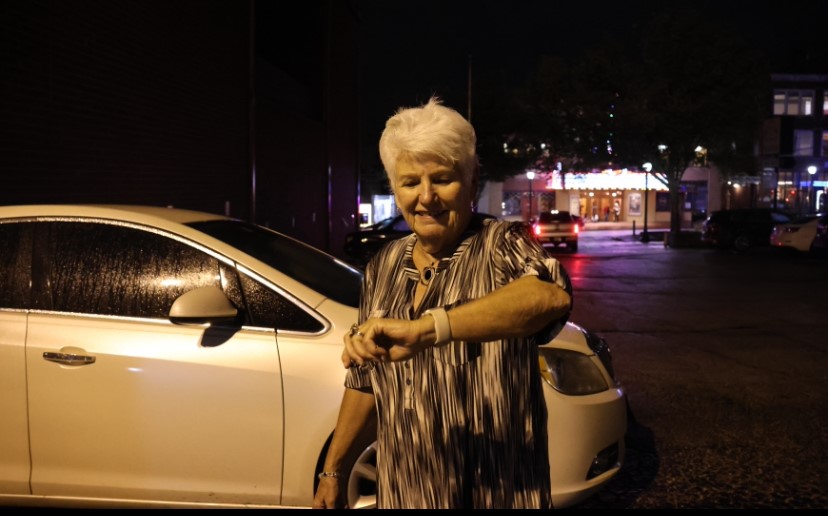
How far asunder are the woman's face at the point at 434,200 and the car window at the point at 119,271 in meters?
1.93

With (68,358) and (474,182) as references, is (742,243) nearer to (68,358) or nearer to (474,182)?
(68,358)

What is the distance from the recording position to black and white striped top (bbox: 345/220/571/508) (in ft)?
6.18

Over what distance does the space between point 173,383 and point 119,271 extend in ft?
2.25

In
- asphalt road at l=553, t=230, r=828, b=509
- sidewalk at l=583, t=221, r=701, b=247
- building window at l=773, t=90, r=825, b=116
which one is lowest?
asphalt road at l=553, t=230, r=828, b=509

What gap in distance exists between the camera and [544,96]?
38.3 m

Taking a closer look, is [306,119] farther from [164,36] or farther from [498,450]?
[498,450]

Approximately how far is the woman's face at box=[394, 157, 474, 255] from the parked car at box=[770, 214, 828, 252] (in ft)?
76.4

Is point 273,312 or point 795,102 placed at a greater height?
point 795,102

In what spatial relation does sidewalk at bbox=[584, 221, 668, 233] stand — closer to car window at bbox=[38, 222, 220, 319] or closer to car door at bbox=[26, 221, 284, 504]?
car window at bbox=[38, 222, 220, 319]

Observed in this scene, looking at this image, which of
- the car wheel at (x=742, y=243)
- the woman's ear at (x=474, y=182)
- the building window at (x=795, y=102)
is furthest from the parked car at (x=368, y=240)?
the building window at (x=795, y=102)

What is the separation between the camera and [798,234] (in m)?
22.5

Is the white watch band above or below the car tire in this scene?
above

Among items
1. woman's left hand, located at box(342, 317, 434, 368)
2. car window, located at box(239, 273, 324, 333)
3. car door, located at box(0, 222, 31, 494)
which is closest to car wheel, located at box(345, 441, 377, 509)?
car window, located at box(239, 273, 324, 333)

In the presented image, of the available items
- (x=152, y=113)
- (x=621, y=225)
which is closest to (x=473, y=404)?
(x=152, y=113)
